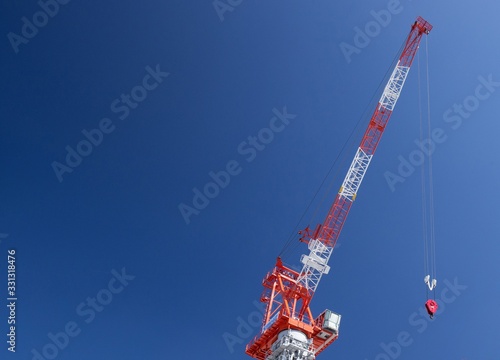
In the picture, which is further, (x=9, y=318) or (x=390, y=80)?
(x=390, y=80)

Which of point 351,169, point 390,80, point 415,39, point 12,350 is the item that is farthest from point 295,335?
point 415,39

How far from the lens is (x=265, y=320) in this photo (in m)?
70.0

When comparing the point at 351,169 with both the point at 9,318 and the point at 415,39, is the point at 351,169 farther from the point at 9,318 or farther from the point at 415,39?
the point at 9,318

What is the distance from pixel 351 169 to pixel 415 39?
25.1m

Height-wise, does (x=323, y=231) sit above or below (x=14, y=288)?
above

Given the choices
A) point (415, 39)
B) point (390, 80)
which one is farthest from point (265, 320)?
point (415, 39)

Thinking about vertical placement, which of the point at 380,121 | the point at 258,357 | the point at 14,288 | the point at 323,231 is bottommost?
the point at 14,288

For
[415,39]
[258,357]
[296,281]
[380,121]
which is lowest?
[258,357]

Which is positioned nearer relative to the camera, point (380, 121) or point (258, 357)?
point (258, 357)

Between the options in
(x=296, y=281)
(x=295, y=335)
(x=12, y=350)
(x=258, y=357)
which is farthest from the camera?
(x=296, y=281)

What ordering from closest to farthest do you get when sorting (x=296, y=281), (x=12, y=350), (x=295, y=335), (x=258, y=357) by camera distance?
(x=12, y=350) < (x=295, y=335) < (x=258, y=357) < (x=296, y=281)

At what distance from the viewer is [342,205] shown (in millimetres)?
74188

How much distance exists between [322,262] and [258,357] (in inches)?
701

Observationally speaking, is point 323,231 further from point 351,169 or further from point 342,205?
point 351,169
